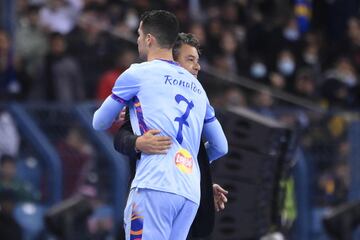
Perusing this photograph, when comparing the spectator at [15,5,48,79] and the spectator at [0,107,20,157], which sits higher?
the spectator at [15,5,48,79]

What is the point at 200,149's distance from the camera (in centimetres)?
704

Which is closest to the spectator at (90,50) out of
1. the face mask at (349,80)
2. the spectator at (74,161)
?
the spectator at (74,161)

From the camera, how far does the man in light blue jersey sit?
21.8ft

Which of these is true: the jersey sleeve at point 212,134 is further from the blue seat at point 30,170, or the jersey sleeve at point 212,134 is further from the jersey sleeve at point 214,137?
the blue seat at point 30,170

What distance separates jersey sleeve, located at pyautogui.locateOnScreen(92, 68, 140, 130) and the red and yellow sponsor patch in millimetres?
419

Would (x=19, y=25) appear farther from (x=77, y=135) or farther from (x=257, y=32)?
(x=257, y=32)

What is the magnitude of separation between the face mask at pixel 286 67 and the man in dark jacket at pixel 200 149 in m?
10.4

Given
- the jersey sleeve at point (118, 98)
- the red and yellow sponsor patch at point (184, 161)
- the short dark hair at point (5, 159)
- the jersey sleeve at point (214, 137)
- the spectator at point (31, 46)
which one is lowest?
the short dark hair at point (5, 159)

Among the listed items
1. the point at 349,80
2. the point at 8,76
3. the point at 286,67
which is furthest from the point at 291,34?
the point at 8,76

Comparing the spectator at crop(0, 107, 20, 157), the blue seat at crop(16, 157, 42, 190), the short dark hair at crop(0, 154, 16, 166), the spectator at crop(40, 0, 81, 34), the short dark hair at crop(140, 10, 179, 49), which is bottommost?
the blue seat at crop(16, 157, 42, 190)

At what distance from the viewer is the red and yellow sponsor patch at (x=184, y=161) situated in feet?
22.0

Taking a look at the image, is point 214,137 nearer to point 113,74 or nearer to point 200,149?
point 200,149

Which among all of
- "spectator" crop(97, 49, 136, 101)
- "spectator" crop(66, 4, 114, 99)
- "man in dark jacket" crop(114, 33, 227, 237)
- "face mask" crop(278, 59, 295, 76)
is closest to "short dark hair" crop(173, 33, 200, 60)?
"man in dark jacket" crop(114, 33, 227, 237)

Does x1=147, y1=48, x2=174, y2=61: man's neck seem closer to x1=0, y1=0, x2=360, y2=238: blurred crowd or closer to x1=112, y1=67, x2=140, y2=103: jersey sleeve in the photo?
x1=112, y1=67, x2=140, y2=103: jersey sleeve
